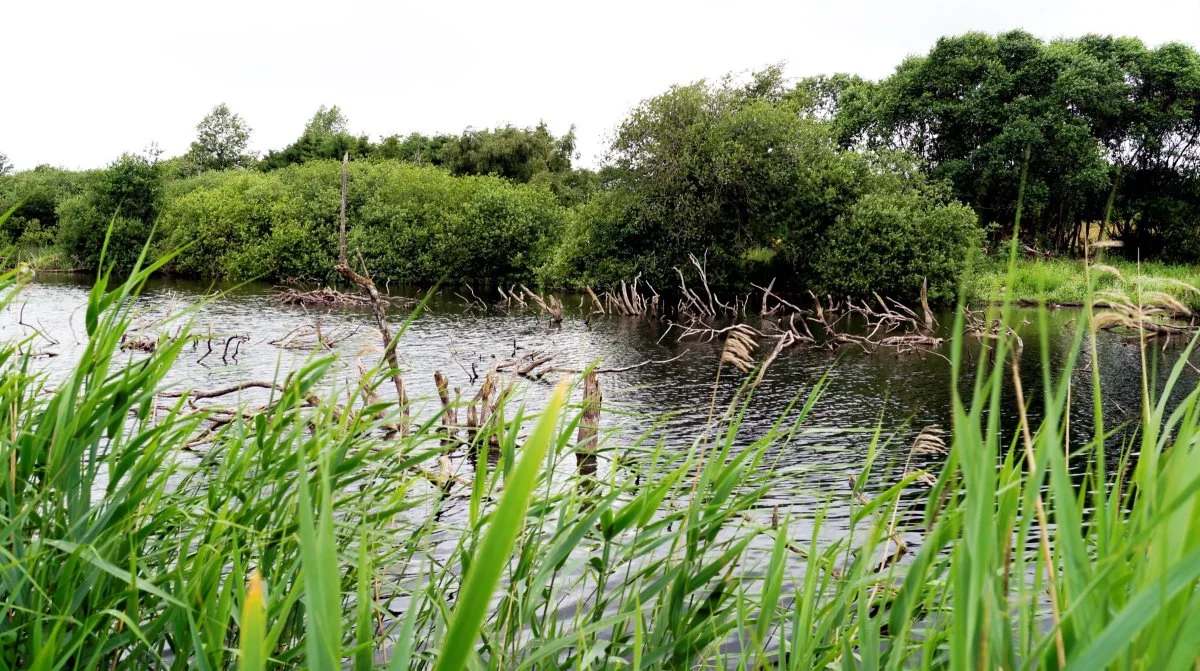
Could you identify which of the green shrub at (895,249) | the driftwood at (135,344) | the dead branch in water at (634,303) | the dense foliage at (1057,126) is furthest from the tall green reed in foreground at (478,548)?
the dense foliage at (1057,126)

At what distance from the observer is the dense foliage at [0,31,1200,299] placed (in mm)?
38062

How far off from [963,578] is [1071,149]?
48.9m

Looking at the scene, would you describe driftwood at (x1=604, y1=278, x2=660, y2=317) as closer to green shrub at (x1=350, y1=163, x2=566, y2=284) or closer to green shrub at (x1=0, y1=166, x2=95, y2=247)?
green shrub at (x1=350, y1=163, x2=566, y2=284)

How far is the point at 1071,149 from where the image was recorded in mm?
43281

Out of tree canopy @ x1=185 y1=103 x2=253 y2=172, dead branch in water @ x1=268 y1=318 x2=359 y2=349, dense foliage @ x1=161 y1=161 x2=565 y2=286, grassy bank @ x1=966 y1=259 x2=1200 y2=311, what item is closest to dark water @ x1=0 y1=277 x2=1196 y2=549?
dead branch in water @ x1=268 y1=318 x2=359 y2=349

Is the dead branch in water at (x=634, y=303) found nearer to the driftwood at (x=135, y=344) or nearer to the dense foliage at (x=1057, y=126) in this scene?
the dense foliage at (x=1057, y=126)

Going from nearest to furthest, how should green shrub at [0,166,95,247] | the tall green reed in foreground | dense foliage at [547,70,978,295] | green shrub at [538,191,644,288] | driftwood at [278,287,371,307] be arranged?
the tall green reed in foreground
driftwood at [278,287,371,307]
dense foliage at [547,70,978,295]
green shrub at [538,191,644,288]
green shrub at [0,166,95,247]

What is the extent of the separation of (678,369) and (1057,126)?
31.1 metres

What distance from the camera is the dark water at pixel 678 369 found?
14.5 meters

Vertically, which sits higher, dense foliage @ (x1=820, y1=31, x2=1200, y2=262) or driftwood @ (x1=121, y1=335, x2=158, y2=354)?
dense foliage @ (x1=820, y1=31, x2=1200, y2=262)

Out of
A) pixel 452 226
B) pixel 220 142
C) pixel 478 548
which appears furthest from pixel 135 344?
pixel 220 142

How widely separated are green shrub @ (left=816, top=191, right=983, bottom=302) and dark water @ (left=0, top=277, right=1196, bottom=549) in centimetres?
328

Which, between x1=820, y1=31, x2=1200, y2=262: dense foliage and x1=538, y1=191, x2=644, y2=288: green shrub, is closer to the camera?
x1=538, y1=191, x2=644, y2=288: green shrub

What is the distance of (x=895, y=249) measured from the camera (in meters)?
36.2
